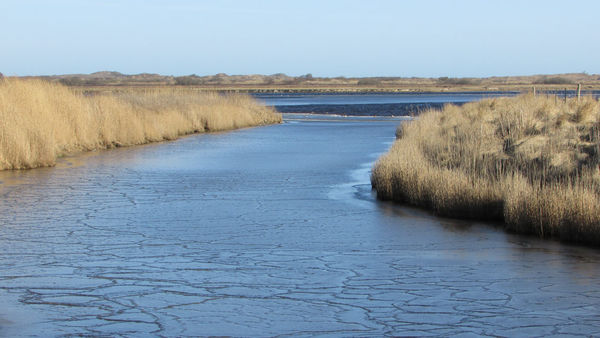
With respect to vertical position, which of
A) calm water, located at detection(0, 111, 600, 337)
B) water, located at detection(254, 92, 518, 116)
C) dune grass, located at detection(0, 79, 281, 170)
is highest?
dune grass, located at detection(0, 79, 281, 170)

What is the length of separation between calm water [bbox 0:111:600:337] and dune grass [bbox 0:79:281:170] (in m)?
2.61

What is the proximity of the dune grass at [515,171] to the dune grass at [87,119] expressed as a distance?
8.38 meters

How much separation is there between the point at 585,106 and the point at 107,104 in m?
15.6

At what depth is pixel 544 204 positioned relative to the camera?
32.9 feet

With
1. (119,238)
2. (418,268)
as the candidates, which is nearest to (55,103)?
(119,238)

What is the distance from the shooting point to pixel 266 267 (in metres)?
8.34

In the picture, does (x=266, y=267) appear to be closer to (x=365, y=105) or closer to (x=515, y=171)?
(x=515, y=171)

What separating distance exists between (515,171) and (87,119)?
1521 cm

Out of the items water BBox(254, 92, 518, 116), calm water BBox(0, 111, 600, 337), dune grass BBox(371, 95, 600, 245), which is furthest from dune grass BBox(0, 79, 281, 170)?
water BBox(254, 92, 518, 116)

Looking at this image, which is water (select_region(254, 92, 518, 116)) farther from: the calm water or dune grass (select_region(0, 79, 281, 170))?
the calm water

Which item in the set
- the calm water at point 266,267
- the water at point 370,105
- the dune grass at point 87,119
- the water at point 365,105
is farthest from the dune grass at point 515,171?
the water at point 365,105

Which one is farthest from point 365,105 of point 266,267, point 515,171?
point 266,267

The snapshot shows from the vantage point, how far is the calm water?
6422mm

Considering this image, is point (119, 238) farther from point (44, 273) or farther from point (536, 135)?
point (536, 135)
